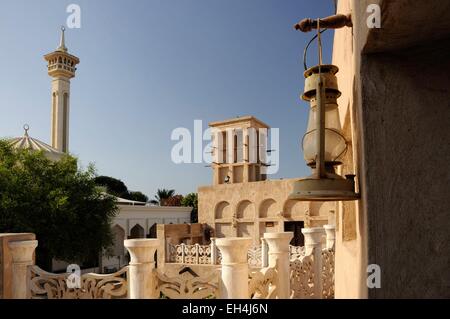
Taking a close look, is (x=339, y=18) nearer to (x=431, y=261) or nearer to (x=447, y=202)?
(x=447, y=202)

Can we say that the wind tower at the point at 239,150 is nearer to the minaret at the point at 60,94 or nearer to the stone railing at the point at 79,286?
the minaret at the point at 60,94

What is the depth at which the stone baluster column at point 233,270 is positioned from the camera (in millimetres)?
2957

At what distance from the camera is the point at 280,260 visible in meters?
4.02

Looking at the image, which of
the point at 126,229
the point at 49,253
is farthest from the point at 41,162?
the point at 126,229

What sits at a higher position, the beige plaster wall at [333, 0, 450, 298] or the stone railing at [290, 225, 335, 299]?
the beige plaster wall at [333, 0, 450, 298]

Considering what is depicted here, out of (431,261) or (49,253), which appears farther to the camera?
(49,253)

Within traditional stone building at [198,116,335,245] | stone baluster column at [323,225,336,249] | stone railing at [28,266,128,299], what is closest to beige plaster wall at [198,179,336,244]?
traditional stone building at [198,116,335,245]

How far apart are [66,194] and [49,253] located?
7.58 ft

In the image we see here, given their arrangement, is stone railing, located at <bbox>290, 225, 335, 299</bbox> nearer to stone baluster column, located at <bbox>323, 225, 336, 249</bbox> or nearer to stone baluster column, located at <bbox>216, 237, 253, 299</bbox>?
stone baluster column, located at <bbox>323, 225, 336, 249</bbox>

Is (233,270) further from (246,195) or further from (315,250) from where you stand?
(246,195)

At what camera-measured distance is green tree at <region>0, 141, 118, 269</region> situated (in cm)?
1399

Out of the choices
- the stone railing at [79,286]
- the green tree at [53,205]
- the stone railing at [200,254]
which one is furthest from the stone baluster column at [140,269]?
Answer: the green tree at [53,205]

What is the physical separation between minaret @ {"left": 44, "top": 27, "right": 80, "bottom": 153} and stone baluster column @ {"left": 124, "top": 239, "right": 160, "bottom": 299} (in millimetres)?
29562

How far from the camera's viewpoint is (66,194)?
1511 centimetres
